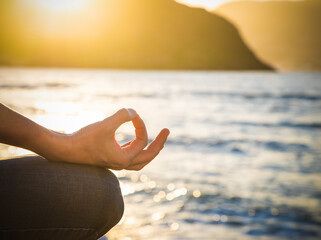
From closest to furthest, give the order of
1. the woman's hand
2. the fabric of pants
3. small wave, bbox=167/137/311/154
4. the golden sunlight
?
the fabric of pants
the woman's hand
small wave, bbox=167/137/311/154
the golden sunlight

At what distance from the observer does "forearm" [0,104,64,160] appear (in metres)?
1.10

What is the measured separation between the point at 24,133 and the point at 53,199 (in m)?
0.21

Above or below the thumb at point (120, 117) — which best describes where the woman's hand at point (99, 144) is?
below

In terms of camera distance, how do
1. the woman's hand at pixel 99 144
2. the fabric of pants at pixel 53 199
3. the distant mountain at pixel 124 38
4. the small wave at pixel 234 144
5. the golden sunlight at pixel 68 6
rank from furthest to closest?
the distant mountain at pixel 124 38, the golden sunlight at pixel 68 6, the small wave at pixel 234 144, the woman's hand at pixel 99 144, the fabric of pants at pixel 53 199

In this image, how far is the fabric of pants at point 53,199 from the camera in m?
1.06

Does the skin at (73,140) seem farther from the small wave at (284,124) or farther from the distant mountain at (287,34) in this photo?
the distant mountain at (287,34)

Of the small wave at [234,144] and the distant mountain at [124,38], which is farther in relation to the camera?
the distant mountain at [124,38]

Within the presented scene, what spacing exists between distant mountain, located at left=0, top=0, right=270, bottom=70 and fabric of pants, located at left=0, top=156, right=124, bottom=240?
97.6 meters

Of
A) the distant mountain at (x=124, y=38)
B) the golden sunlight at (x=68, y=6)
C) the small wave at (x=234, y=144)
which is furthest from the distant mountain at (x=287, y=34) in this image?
the small wave at (x=234, y=144)

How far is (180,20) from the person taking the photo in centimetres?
13850

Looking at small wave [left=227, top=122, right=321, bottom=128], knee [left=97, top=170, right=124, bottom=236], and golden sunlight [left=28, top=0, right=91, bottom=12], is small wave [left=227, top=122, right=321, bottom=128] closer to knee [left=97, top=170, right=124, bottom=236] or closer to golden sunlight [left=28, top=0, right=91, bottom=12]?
knee [left=97, top=170, right=124, bottom=236]

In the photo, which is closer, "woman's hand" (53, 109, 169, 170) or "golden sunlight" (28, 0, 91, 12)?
"woman's hand" (53, 109, 169, 170)

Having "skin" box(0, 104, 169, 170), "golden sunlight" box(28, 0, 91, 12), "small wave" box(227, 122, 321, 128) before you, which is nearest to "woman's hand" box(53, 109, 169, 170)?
"skin" box(0, 104, 169, 170)

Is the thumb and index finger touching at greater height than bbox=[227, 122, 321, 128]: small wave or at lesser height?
greater
